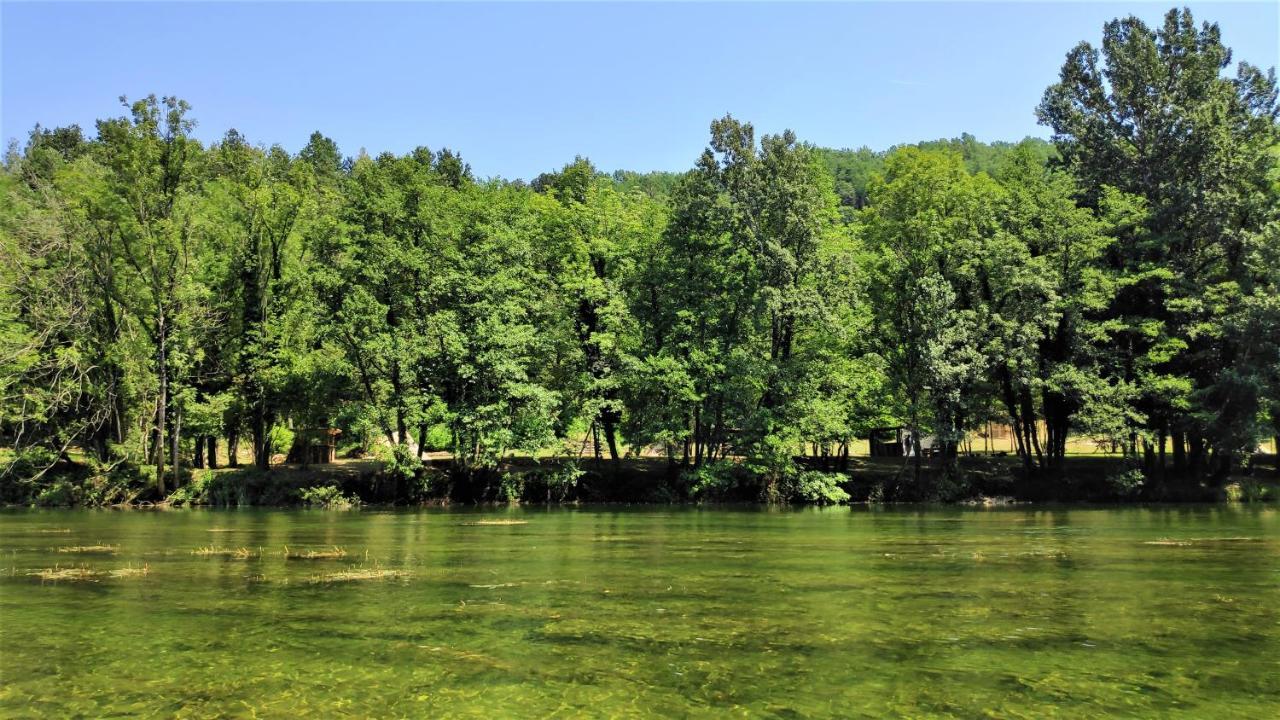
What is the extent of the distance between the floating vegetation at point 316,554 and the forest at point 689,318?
25824 mm

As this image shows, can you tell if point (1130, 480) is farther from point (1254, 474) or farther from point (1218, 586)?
point (1218, 586)

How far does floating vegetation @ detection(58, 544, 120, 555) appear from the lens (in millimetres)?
24188

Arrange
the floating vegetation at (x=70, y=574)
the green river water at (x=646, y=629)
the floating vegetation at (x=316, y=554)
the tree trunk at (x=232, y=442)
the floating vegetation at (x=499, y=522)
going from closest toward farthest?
the green river water at (x=646, y=629), the floating vegetation at (x=70, y=574), the floating vegetation at (x=316, y=554), the floating vegetation at (x=499, y=522), the tree trunk at (x=232, y=442)

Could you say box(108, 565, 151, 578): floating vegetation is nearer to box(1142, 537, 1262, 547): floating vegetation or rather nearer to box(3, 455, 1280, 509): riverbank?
box(1142, 537, 1262, 547): floating vegetation

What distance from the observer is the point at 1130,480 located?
50.5 meters

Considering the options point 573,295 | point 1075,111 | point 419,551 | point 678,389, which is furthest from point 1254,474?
point 419,551

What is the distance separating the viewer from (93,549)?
2495cm

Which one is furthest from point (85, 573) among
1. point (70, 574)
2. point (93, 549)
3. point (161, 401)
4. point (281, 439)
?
point (281, 439)

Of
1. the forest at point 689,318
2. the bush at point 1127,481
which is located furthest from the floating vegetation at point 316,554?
the bush at point 1127,481

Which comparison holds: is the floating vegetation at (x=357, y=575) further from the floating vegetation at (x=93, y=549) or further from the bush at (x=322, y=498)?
the bush at (x=322, y=498)

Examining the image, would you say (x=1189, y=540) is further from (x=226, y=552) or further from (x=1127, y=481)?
(x=226, y=552)

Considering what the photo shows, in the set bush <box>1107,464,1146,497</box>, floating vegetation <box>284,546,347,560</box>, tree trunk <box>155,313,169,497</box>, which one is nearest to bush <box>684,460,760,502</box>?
bush <box>1107,464,1146,497</box>

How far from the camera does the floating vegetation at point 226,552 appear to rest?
23109 millimetres

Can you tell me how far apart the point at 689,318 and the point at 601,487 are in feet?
37.4
